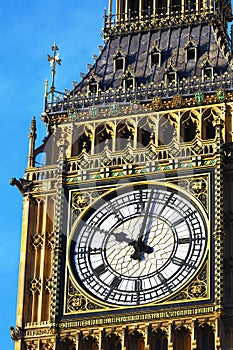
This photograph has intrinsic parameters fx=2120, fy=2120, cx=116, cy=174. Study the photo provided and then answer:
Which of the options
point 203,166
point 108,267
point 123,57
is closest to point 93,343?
point 108,267

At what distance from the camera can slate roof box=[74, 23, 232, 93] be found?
4622 cm

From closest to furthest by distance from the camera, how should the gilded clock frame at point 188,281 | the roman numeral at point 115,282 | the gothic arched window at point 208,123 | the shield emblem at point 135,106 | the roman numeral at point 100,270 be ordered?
1. the gilded clock frame at point 188,281
2. the roman numeral at point 115,282
3. the roman numeral at point 100,270
4. the gothic arched window at point 208,123
5. the shield emblem at point 135,106

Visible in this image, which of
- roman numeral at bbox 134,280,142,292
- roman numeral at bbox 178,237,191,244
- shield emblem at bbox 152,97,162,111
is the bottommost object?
roman numeral at bbox 134,280,142,292

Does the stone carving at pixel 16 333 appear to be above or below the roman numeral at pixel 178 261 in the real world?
below

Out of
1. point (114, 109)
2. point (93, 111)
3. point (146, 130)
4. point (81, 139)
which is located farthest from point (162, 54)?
point (81, 139)

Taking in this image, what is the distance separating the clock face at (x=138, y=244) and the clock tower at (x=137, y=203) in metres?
0.02

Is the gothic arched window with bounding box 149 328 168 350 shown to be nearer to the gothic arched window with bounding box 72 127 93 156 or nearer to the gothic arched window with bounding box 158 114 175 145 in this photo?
the gothic arched window with bounding box 158 114 175 145

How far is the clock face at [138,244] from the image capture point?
139 ft

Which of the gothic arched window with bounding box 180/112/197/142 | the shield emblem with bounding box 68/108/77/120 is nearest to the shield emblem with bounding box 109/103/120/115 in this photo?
the shield emblem with bounding box 68/108/77/120

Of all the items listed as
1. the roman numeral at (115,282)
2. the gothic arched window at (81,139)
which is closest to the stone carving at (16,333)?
the roman numeral at (115,282)

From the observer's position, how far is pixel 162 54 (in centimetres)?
4688

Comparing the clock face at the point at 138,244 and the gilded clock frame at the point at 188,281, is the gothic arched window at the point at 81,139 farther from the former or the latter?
the clock face at the point at 138,244

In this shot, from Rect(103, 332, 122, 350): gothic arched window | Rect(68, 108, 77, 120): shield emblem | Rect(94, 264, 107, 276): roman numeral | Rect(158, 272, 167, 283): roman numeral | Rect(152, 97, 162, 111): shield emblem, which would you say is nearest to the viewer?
Rect(103, 332, 122, 350): gothic arched window

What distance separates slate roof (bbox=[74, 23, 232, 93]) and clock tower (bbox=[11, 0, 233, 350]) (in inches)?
1.5
